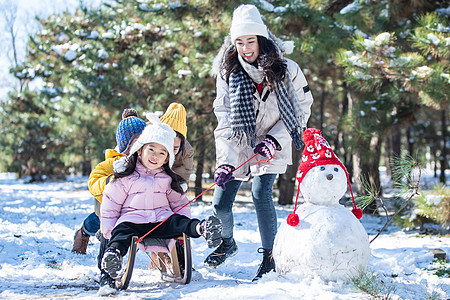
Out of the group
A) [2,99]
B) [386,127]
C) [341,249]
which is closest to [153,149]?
[341,249]

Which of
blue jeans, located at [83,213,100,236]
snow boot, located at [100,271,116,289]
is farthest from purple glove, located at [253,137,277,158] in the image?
blue jeans, located at [83,213,100,236]

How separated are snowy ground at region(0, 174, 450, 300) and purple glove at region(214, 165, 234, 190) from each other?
0.62 meters

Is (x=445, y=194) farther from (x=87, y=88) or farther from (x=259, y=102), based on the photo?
(x=87, y=88)

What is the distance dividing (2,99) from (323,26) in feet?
41.7

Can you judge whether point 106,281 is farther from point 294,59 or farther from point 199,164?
point 199,164

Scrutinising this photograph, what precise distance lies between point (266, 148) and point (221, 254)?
2.68ft

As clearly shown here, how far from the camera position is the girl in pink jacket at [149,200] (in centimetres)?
238

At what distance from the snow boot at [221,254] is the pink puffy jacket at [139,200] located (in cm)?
37

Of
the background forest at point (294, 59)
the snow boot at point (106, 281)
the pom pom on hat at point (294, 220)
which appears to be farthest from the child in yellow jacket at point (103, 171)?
the background forest at point (294, 59)

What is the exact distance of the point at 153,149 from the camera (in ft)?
8.66

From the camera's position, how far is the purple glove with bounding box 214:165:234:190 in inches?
103

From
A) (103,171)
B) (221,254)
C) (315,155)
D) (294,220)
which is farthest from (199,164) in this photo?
(294,220)

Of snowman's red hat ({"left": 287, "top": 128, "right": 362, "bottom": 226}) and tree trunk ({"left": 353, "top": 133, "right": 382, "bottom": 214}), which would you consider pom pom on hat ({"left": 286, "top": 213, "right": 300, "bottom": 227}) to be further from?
tree trunk ({"left": 353, "top": 133, "right": 382, "bottom": 214})

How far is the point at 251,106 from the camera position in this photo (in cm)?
270
